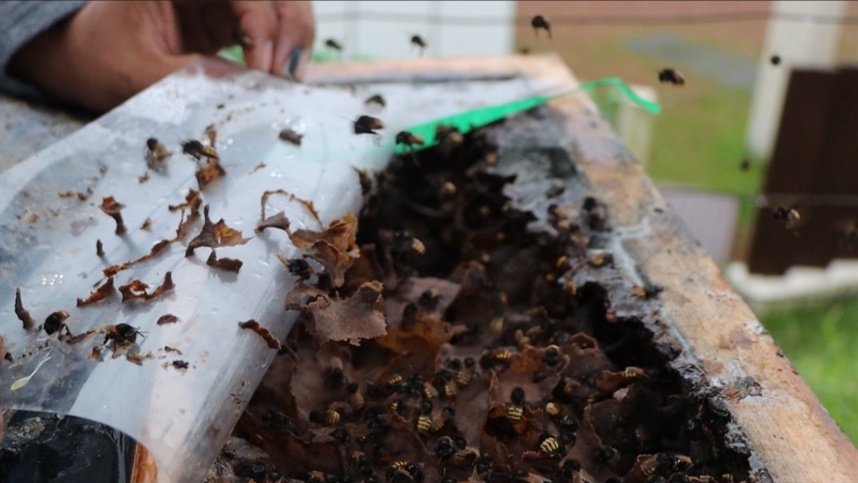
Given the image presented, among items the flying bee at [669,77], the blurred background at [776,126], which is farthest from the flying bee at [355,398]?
the blurred background at [776,126]

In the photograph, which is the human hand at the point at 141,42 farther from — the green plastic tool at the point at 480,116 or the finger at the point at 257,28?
the green plastic tool at the point at 480,116

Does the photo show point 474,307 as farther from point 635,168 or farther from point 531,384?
point 635,168

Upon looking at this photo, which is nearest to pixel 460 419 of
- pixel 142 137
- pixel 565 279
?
pixel 565 279

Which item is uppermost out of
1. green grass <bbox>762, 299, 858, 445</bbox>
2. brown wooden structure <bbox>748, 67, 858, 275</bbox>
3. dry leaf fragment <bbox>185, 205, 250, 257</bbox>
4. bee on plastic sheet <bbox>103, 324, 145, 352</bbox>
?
dry leaf fragment <bbox>185, 205, 250, 257</bbox>

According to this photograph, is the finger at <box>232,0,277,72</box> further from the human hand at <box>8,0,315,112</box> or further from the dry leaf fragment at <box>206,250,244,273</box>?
the dry leaf fragment at <box>206,250,244,273</box>

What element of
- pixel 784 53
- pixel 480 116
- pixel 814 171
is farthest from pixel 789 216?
pixel 784 53

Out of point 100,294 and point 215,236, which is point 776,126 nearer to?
point 215,236

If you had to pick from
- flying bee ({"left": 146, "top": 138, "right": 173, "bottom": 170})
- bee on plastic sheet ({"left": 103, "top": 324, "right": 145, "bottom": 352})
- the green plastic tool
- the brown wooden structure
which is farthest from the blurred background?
bee on plastic sheet ({"left": 103, "top": 324, "right": 145, "bottom": 352})
